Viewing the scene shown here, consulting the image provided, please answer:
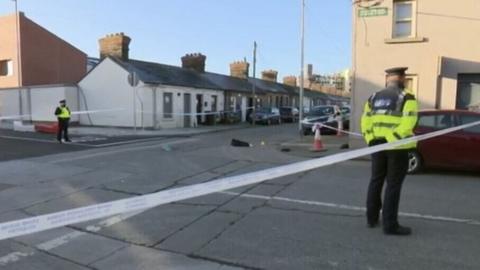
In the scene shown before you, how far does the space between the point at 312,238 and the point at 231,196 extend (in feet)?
7.90

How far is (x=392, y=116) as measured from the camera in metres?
5.36

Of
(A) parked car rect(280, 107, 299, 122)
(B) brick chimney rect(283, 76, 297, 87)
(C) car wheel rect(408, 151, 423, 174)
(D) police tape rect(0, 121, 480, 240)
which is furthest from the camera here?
(B) brick chimney rect(283, 76, 297, 87)

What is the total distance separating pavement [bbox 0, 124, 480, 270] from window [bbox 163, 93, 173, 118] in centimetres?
1770

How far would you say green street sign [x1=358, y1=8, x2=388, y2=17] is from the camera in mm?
13874

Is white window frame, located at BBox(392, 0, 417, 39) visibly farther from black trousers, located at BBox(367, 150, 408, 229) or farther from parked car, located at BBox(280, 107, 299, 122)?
parked car, located at BBox(280, 107, 299, 122)

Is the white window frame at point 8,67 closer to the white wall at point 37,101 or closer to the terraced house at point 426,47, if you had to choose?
the white wall at point 37,101

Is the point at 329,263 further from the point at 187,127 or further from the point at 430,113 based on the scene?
the point at 187,127

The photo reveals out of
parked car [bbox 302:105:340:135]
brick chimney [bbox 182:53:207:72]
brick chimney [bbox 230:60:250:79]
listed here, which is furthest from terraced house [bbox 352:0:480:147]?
brick chimney [bbox 230:60:250:79]

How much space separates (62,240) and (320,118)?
19.2 m

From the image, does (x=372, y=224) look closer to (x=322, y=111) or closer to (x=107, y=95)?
(x=322, y=111)

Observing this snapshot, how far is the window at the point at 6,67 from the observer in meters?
34.8

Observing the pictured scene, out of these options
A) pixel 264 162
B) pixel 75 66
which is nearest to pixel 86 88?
pixel 75 66

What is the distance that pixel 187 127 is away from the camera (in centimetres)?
2939

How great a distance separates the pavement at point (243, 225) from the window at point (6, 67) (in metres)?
28.0
